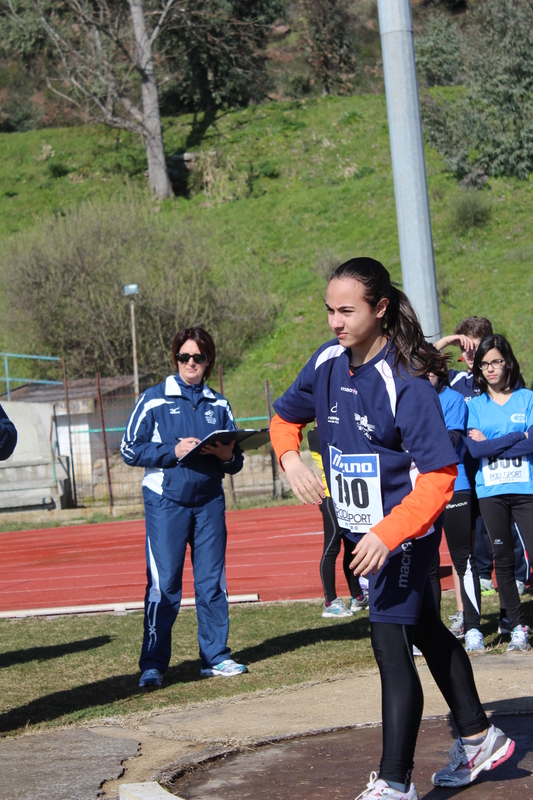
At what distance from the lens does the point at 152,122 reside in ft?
127

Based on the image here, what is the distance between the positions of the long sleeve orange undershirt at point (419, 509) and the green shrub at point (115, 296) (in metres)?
25.9

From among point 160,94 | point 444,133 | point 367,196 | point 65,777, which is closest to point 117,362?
point 367,196

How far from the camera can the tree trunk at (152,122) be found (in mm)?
37750

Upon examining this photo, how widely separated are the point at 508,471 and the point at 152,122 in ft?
118

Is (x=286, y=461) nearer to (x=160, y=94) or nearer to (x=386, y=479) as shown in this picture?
(x=386, y=479)

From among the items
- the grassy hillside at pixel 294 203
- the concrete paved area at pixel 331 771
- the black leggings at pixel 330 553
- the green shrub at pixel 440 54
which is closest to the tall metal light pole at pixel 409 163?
the black leggings at pixel 330 553

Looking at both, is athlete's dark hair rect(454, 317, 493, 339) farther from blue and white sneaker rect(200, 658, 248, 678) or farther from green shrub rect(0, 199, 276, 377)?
green shrub rect(0, 199, 276, 377)

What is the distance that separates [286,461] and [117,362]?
27091 millimetres

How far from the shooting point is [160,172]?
128 ft

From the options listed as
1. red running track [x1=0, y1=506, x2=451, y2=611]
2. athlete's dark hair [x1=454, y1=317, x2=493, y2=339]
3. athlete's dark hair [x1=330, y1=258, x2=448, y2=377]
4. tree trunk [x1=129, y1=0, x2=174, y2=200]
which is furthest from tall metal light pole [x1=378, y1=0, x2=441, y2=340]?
tree trunk [x1=129, y1=0, x2=174, y2=200]

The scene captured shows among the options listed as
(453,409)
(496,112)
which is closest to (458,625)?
(453,409)

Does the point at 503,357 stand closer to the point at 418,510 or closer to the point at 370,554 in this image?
the point at 418,510

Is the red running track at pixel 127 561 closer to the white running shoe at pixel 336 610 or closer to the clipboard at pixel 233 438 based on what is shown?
the white running shoe at pixel 336 610

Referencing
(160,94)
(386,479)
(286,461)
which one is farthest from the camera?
(160,94)
